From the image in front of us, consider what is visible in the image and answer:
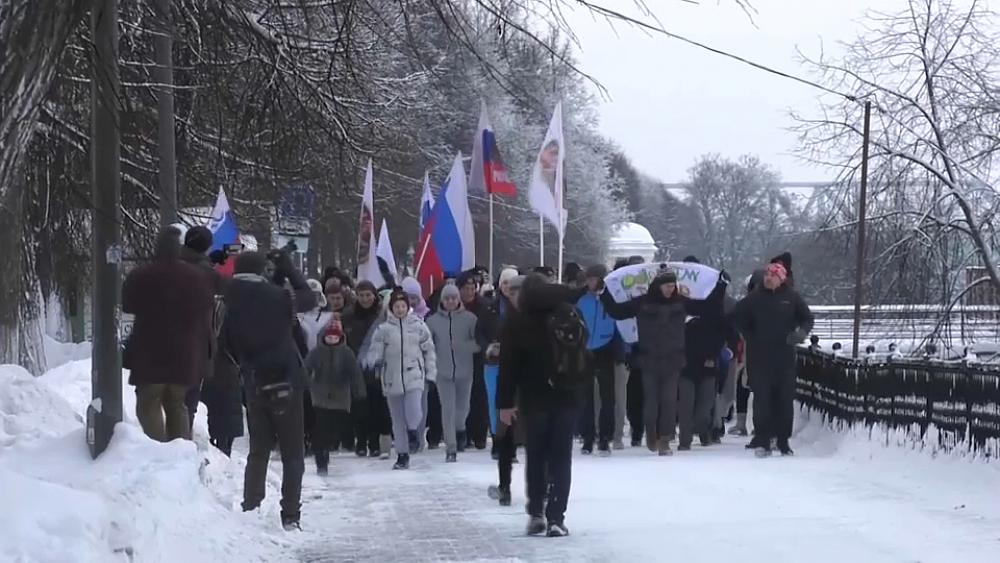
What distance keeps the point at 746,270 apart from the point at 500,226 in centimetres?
4974

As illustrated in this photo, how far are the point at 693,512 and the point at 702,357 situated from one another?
5693mm

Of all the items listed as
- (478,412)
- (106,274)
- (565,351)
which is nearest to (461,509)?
(565,351)

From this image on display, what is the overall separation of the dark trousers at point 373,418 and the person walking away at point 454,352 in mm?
593

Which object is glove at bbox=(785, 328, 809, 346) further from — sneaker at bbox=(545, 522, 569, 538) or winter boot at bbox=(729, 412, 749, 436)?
sneaker at bbox=(545, 522, 569, 538)

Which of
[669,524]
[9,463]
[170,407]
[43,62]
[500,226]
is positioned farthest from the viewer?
[500,226]

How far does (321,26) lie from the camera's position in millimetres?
13141

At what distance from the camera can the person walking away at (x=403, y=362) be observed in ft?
50.1

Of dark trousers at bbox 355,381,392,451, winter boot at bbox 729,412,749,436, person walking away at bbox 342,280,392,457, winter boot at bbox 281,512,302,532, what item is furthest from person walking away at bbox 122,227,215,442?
winter boot at bbox 729,412,749,436

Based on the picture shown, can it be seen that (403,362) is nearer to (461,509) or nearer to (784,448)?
(784,448)

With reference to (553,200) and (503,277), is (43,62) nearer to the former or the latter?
(503,277)

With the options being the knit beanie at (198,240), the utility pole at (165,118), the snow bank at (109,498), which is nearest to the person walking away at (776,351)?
the snow bank at (109,498)

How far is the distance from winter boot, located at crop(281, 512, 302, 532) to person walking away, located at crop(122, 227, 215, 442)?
121cm

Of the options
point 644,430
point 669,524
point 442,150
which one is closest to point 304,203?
point 644,430

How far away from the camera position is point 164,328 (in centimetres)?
1080
